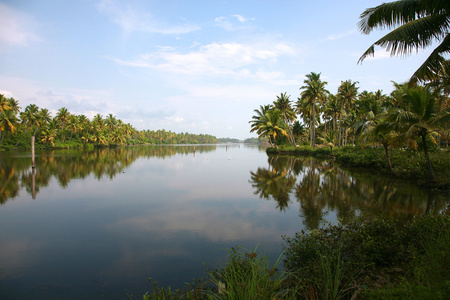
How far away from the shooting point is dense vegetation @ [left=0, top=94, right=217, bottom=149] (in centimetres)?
5094

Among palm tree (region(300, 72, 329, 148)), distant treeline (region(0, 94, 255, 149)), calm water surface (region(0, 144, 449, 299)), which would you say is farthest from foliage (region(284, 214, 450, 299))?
distant treeline (region(0, 94, 255, 149))

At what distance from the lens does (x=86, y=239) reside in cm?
704

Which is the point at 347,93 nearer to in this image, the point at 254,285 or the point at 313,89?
the point at 313,89

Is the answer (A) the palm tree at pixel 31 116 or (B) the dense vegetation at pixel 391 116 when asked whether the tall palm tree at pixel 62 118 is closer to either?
(A) the palm tree at pixel 31 116

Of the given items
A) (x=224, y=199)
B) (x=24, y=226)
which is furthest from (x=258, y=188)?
(x=24, y=226)

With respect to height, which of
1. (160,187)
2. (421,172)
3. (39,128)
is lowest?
(160,187)

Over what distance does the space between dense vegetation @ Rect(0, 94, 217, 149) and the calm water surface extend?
46701mm

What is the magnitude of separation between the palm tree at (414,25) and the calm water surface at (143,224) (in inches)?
196

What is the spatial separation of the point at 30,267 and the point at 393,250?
24.7 feet

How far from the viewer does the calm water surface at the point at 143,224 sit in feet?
16.6

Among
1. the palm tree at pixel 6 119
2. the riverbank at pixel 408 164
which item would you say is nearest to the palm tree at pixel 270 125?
the riverbank at pixel 408 164

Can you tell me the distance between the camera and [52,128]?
215 ft

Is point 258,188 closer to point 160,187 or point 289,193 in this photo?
point 289,193

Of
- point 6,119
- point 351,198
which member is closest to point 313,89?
point 351,198
